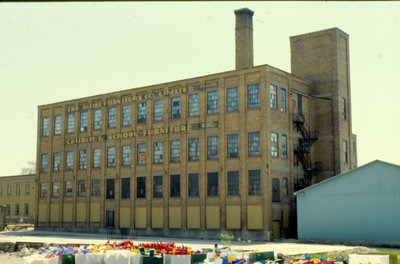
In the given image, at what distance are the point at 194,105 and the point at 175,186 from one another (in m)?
7.03

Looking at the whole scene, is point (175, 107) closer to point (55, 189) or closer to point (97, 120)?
point (97, 120)

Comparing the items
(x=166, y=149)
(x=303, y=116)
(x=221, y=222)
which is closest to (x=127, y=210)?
(x=166, y=149)

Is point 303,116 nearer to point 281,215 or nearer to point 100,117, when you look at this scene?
point 281,215

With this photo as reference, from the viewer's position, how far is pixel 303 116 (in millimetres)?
43156

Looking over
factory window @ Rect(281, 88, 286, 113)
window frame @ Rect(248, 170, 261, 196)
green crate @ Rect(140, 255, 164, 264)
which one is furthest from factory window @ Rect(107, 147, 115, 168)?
green crate @ Rect(140, 255, 164, 264)

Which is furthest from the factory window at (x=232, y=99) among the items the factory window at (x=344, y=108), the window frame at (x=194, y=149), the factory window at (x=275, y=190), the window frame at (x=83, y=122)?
the window frame at (x=83, y=122)

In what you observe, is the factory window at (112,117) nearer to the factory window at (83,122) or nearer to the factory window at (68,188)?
the factory window at (83,122)

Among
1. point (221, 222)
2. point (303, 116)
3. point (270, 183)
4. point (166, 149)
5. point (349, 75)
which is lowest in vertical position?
point (221, 222)

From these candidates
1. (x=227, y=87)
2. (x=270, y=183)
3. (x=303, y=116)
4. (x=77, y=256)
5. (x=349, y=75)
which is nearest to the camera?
(x=77, y=256)

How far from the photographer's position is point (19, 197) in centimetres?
7281

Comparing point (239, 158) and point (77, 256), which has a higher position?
point (239, 158)

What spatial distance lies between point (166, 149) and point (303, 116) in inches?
476

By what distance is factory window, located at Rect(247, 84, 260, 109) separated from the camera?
3894 cm

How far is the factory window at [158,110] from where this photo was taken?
147ft
